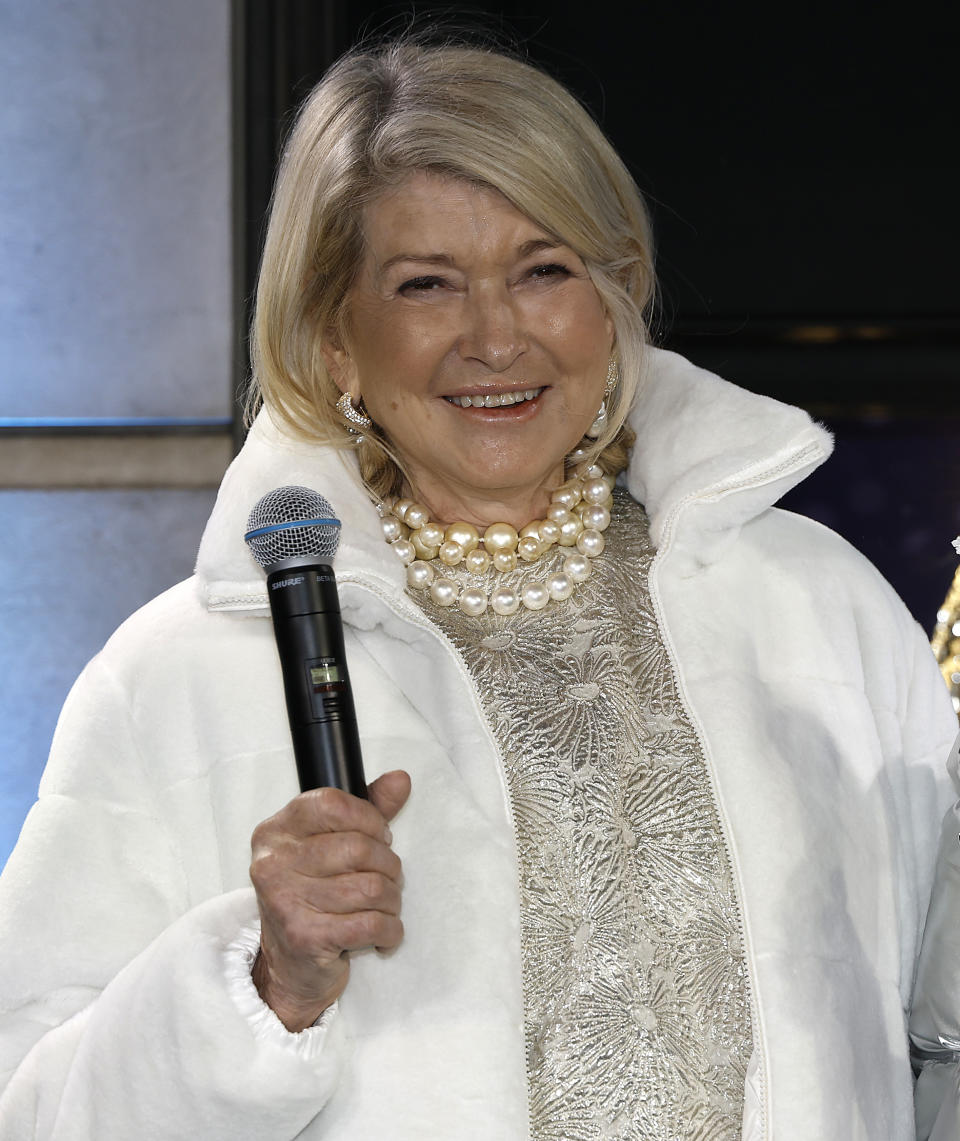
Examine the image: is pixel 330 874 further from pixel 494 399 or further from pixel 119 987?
pixel 494 399

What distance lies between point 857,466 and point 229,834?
1250mm

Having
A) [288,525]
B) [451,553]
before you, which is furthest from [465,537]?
[288,525]

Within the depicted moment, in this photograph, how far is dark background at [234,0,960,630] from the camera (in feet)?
7.46

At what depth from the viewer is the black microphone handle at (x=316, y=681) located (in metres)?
1.10

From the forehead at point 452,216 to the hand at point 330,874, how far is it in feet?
1.93

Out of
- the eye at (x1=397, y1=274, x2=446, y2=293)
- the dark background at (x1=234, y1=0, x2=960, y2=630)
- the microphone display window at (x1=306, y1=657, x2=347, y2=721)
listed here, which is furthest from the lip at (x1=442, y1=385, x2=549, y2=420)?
the dark background at (x1=234, y1=0, x2=960, y2=630)

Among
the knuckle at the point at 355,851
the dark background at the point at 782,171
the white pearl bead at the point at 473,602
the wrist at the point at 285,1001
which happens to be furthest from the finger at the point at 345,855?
the dark background at the point at 782,171

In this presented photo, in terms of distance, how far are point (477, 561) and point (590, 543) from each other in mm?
116

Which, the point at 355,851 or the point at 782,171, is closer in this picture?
the point at 355,851

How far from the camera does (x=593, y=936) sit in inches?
55.2

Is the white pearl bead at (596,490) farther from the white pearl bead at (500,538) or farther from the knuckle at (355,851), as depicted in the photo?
the knuckle at (355,851)

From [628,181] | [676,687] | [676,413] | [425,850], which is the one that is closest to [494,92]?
[628,181]

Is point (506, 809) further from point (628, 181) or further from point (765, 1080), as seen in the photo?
point (628, 181)

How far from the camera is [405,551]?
1.63 metres
